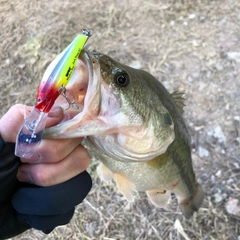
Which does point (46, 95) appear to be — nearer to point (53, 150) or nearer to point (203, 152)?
point (53, 150)

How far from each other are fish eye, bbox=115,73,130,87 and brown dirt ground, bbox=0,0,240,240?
108 cm

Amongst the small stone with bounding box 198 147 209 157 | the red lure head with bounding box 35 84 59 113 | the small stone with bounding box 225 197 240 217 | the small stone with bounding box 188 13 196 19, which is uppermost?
the red lure head with bounding box 35 84 59 113

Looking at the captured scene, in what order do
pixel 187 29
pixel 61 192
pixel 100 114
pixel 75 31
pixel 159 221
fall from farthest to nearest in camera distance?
pixel 75 31 → pixel 187 29 → pixel 159 221 → pixel 61 192 → pixel 100 114

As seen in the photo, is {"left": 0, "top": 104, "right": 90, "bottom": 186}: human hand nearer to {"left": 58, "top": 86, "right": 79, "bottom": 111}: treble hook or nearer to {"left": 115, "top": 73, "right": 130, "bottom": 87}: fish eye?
{"left": 58, "top": 86, "right": 79, "bottom": 111}: treble hook

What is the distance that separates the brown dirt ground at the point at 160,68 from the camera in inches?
68.5

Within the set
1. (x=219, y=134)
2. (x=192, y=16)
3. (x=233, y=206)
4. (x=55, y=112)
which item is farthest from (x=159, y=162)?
(x=192, y=16)

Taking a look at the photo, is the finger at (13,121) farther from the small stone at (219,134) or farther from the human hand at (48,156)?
the small stone at (219,134)

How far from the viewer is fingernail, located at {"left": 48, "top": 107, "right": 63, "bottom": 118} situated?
76 centimetres

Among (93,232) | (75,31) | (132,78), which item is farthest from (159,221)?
(75,31)

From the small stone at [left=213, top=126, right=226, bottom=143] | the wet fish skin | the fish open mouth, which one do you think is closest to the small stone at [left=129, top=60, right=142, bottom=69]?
the small stone at [left=213, top=126, right=226, bottom=143]

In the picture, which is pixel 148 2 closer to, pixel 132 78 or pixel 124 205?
pixel 124 205

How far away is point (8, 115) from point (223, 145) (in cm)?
127

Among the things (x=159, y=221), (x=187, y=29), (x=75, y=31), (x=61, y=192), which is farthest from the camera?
(x=75, y=31)

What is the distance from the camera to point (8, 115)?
83cm
